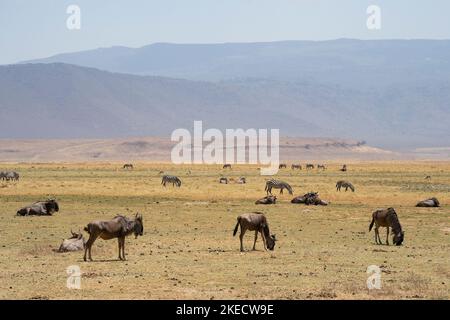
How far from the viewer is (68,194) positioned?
46.6 m

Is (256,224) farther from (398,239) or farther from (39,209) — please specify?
(39,209)

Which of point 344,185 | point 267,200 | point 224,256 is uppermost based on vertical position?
point 344,185

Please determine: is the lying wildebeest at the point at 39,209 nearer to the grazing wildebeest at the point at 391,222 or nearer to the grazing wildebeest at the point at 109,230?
the grazing wildebeest at the point at 109,230

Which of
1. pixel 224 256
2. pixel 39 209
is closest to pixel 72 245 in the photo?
pixel 224 256

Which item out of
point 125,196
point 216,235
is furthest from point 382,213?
point 125,196

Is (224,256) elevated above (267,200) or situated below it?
below

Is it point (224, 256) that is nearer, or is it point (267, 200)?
point (224, 256)

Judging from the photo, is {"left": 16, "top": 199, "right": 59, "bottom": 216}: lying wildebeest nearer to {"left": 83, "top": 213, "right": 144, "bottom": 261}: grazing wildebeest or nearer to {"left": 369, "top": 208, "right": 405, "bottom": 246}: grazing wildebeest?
{"left": 83, "top": 213, "right": 144, "bottom": 261}: grazing wildebeest

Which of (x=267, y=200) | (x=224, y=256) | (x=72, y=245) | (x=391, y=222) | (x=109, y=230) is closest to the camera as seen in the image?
(x=109, y=230)

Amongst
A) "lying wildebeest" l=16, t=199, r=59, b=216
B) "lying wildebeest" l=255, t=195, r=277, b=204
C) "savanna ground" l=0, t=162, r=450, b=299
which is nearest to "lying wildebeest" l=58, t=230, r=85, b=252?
"savanna ground" l=0, t=162, r=450, b=299

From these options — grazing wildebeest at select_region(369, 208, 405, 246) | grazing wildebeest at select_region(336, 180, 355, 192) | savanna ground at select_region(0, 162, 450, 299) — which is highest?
grazing wildebeest at select_region(336, 180, 355, 192)

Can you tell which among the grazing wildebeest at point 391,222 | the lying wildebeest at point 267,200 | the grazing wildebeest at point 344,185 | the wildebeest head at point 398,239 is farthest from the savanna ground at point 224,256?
the grazing wildebeest at point 344,185

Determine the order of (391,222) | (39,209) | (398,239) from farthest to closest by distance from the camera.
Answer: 1. (39,209)
2. (391,222)
3. (398,239)

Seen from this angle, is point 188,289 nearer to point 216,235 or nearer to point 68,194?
point 216,235
